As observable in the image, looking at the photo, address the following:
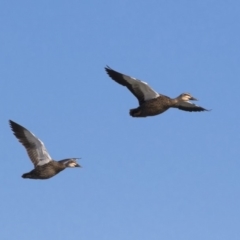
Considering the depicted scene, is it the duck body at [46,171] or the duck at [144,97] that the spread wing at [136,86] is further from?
the duck body at [46,171]

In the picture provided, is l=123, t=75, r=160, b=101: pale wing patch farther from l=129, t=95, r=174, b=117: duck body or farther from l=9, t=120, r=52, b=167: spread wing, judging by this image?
l=9, t=120, r=52, b=167: spread wing

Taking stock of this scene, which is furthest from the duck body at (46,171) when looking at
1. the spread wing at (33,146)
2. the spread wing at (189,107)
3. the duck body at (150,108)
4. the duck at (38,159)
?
the spread wing at (189,107)

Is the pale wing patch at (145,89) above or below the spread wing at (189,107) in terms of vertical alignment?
below

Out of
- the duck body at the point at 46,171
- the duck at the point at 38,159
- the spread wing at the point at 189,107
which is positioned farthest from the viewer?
the spread wing at the point at 189,107

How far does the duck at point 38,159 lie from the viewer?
36.2 m

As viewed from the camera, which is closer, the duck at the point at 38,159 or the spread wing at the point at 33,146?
the duck at the point at 38,159

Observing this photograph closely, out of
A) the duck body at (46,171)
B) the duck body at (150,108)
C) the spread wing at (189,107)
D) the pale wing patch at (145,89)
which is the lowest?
the duck body at (46,171)

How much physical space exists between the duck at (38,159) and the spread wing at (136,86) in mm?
3368

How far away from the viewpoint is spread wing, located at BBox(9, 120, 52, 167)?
3666 centimetres

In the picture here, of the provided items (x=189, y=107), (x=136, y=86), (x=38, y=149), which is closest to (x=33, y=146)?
(x=38, y=149)

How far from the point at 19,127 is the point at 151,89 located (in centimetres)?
508

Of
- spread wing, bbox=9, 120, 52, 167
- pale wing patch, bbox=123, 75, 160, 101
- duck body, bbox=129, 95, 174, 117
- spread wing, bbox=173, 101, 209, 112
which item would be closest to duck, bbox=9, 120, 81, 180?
spread wing, bbox=9, 120, 52, 167

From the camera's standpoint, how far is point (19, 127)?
3703cm

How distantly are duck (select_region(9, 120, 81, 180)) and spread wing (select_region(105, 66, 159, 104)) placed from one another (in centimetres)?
337
